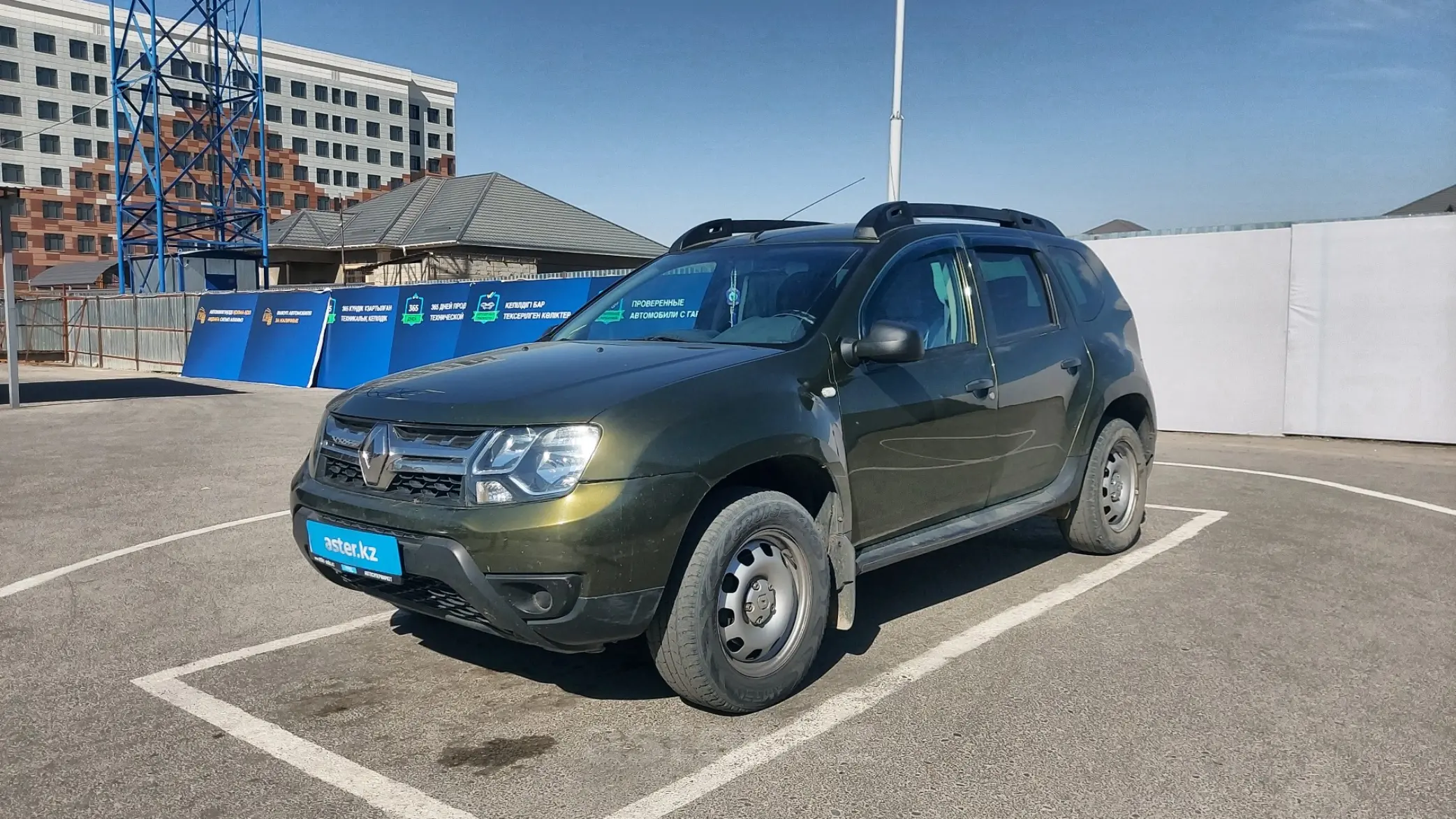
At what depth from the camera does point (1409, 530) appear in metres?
6.78

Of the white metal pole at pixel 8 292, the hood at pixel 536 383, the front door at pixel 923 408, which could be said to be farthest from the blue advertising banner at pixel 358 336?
the front door at pixel 923 408

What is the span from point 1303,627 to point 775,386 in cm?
275

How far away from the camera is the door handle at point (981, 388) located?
470 centimetres

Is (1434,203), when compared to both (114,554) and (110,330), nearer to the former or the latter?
(114,554)

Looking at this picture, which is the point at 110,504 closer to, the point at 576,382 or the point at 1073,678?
the point at 576,382

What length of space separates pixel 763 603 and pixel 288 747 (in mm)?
1625

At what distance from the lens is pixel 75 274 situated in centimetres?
6016

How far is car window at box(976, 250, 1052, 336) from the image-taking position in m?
5.07

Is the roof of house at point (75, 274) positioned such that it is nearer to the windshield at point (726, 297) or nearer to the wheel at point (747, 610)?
the windshield at point (726, 297)

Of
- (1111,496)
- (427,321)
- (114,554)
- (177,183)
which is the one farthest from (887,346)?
(177,183)

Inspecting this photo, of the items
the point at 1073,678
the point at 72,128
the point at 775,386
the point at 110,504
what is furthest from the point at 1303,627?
the point at 72,128

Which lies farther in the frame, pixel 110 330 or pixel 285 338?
pixel 110 330

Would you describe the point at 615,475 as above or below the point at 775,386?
below

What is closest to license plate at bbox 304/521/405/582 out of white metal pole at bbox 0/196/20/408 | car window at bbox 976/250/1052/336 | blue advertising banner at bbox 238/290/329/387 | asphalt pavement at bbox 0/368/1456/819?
asphalt pavement at bbox 0/368/1456/819
